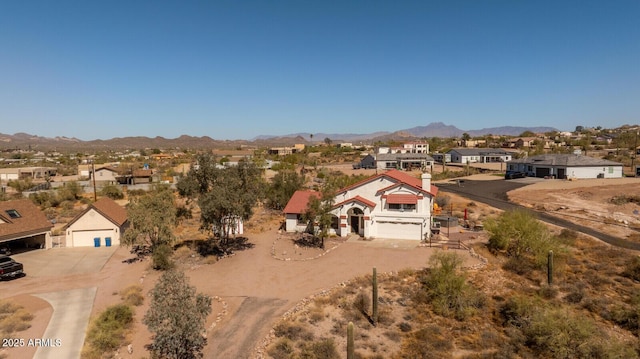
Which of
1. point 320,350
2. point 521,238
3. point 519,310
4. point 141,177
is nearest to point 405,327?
point 320,350

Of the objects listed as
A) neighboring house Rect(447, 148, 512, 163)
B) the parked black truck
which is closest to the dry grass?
the parked black truck

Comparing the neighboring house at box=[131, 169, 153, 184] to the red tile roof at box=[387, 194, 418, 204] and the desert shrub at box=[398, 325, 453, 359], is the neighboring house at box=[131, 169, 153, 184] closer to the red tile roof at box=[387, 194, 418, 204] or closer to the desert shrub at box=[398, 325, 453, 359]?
the red tile roof at box=[387, 194, 418, 204]

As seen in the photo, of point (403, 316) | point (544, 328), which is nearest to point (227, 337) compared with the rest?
point (403, 316)

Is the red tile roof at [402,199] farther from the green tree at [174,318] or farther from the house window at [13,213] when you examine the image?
the house window at [13,213]

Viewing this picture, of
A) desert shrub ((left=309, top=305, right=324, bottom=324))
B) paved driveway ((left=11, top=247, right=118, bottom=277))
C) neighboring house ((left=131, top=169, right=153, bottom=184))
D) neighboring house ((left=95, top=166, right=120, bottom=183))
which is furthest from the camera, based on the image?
neighboring house ((left=95, top=166, right=120, bottom=183))

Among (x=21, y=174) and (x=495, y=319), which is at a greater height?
(x=21, y=174)

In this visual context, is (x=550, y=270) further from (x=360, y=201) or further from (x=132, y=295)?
(x=132, y=295)
